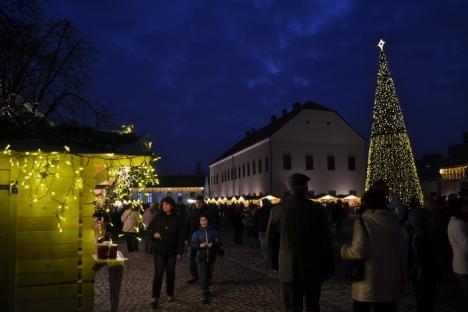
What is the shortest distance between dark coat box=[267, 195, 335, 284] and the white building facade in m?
41.2

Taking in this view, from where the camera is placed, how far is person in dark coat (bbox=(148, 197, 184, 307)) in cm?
868

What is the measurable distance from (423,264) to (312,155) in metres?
42.5

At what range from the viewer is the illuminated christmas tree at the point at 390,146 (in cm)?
3259

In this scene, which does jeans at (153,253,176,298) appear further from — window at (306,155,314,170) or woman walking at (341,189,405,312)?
window at (306,155,314,170)

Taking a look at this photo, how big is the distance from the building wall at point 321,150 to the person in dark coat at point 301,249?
41.2 m

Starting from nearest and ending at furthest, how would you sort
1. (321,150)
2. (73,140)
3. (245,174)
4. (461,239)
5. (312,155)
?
(461,239), (73,140), (312,155), (321,150), (245,174)

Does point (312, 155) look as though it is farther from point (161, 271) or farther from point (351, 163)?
point (161, 271)

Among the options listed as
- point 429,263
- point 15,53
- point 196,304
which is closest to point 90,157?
point 196,304

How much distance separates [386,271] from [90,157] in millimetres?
4640

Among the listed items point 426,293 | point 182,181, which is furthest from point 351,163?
point 182,181

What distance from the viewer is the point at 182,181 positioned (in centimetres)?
10169

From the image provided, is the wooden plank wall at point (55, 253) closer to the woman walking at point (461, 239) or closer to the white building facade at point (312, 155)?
the woman walking at point (461, 239)

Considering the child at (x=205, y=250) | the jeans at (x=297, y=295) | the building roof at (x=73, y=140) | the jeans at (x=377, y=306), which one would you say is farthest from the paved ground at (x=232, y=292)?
the jeans at (x=377, y=306)

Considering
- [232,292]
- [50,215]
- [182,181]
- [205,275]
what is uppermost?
[182,181]
